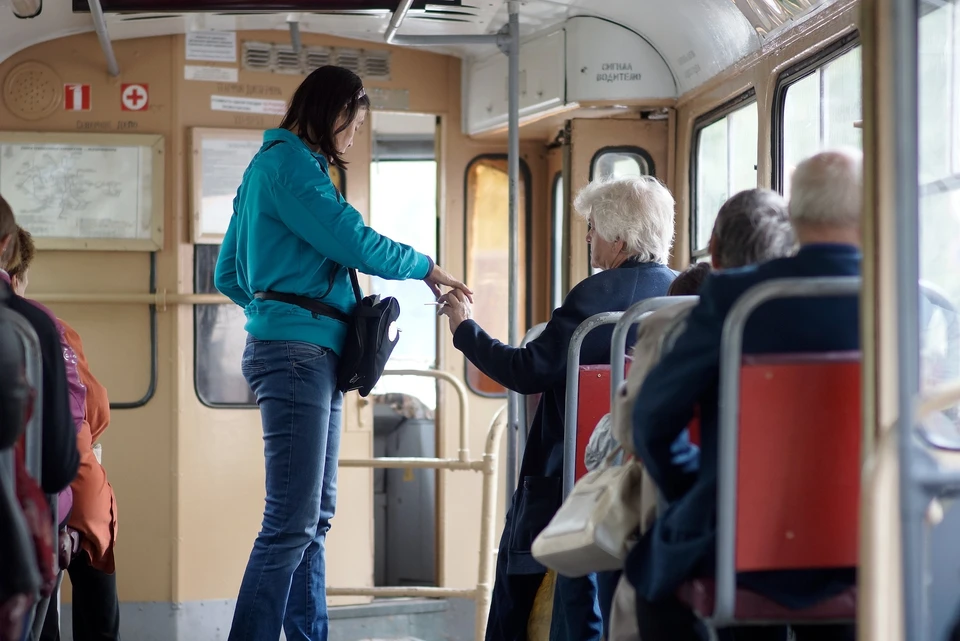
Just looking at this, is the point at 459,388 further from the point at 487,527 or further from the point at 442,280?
the point at 442,280

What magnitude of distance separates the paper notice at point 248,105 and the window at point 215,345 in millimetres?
543

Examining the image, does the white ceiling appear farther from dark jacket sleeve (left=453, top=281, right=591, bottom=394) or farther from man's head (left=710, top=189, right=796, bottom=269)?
man's head (left=710, top=189, right=796, bottom=269)

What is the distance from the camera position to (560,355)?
2.80 meters

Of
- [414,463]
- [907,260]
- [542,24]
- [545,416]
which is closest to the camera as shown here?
[907,260]

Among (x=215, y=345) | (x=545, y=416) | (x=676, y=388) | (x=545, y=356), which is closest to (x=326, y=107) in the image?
(x=545, y=356)

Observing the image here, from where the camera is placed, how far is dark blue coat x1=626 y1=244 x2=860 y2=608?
1843 mm

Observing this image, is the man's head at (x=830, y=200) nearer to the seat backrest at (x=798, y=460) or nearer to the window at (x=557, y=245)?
the seat backrest at (x=798, y=460)

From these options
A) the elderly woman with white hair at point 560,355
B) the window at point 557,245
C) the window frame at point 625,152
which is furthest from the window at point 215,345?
the elderly woman with white hair at point 560,355

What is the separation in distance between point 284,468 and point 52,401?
2.86ft

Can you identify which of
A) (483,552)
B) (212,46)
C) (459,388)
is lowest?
(483,552)

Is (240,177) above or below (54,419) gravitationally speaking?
above

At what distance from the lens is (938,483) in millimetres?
1540

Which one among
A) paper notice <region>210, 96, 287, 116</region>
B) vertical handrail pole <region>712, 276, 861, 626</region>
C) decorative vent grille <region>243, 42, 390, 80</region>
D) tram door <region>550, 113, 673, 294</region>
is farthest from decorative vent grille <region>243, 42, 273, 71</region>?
vertical handrail pole <region>712, 276, 861, 626</region>

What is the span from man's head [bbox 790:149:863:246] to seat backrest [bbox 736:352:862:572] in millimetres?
224
